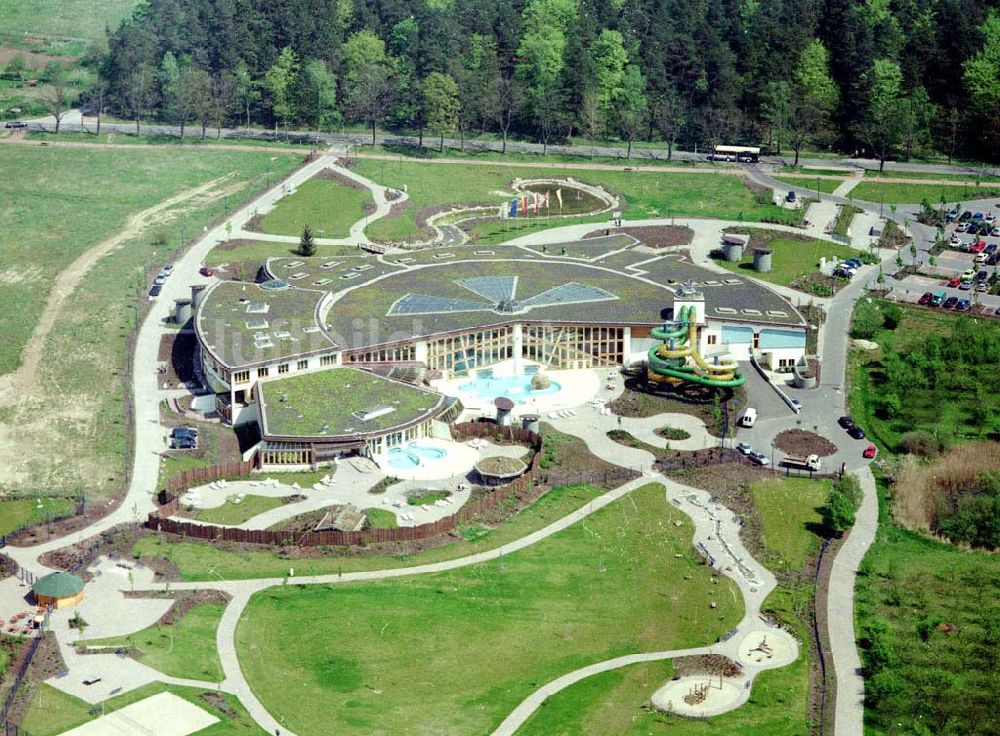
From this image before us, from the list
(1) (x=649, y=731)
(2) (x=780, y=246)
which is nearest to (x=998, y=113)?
(2) (x=780, y=246)

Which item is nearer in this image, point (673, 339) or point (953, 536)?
point (953, 536)

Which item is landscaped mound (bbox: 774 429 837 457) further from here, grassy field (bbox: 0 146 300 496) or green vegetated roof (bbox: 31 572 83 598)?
green vegetated roof (bbox: 31 572 83 598)

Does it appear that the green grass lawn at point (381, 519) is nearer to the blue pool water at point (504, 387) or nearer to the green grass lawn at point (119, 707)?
the green grass lawn at point (119, 707)

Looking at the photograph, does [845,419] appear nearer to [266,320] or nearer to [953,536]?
[953,536]

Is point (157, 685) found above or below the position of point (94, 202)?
below

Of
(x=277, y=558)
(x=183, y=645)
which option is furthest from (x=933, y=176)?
(x=183, y=645)
